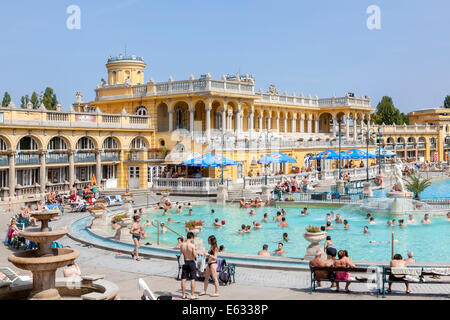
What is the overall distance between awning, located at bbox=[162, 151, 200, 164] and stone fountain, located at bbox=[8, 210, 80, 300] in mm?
30253

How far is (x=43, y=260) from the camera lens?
1098 cm

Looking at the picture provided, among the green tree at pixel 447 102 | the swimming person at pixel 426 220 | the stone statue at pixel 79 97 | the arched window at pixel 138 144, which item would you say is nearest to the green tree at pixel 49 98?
the stone statue at pixel 79 97

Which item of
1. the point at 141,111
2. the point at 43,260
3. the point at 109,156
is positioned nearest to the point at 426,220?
the point at 43,260

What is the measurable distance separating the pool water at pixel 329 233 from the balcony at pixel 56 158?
29.3 ft

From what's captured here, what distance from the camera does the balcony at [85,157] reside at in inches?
1511

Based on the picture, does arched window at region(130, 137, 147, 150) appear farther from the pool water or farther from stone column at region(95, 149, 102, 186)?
the pool water

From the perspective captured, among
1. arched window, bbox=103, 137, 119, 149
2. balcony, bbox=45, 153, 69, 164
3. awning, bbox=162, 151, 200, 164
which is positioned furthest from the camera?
awning, bbox=162, 151, 200, 164

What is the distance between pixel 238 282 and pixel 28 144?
1001 inches

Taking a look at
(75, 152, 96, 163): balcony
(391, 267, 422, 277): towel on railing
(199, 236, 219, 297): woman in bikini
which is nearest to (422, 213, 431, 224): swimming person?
(391, 267, 422, 277): towel on railing

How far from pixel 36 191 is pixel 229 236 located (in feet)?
56.5

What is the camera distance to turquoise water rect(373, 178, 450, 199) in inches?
1679

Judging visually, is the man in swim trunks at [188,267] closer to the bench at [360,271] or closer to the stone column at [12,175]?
the bench at [360,271]
